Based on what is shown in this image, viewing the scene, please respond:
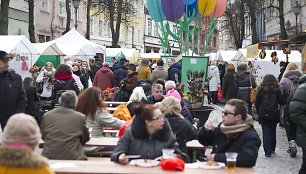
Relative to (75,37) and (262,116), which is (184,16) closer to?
(262,116)

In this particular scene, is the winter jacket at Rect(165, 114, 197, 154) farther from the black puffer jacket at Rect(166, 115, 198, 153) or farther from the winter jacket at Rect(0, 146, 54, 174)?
the winter jacket at Rect(0, 146, 54, 174)

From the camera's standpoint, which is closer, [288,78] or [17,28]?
[288,78]

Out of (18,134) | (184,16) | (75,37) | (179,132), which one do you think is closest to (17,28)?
(75,37)

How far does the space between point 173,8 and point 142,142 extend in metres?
12.1

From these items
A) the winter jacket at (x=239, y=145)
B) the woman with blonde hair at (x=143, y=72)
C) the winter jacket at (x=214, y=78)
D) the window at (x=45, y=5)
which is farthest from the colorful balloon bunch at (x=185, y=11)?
the window at (x=45, y=5)

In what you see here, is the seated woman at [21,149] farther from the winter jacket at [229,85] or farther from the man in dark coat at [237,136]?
the winter jacket at [229,85]

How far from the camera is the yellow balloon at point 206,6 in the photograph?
17531mm

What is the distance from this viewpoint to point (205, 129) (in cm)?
624

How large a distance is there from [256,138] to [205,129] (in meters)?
0.62

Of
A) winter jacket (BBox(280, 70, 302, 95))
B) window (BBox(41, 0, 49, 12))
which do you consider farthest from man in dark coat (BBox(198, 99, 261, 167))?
window (BBox(41, 0, 49, 12))

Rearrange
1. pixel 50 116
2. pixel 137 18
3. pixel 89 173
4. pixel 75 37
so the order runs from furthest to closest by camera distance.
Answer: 1. pixel 137 18
2. pixel 75 37
3. pixel 50 116
4. pixel 89 173

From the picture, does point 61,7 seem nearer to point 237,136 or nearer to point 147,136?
point 147,136

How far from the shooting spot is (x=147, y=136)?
6.07 m

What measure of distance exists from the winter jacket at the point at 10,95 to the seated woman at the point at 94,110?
58.6 inches
